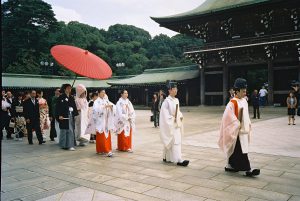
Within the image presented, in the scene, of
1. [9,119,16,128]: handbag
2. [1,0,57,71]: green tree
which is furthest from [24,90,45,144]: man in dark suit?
[1,0,57,71]: green tree

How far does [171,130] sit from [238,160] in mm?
1421

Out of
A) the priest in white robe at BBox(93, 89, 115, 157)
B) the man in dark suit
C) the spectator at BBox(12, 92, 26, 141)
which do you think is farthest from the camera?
the spectator at BBox(12, 92, 26, 141)

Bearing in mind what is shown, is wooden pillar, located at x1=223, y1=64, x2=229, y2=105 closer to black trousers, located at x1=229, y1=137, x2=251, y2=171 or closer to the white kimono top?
the white kimono top

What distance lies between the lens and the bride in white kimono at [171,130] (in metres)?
5.74

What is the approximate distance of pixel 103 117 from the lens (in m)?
6.92

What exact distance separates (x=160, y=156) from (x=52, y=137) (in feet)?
14.6

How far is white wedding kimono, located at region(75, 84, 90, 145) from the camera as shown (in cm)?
831

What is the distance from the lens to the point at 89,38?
1795 inches

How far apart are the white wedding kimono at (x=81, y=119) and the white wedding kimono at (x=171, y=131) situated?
3.21 metres

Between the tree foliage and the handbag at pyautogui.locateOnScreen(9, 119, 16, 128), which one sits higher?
the tree foliage

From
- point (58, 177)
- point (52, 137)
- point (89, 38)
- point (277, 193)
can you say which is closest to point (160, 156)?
point (58, 177)

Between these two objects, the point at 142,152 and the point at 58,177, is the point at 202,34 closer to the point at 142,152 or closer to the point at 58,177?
the point at 142,152

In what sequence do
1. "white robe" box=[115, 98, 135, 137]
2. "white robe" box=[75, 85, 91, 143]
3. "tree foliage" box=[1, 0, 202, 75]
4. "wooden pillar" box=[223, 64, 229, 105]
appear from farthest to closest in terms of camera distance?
"tree foliage" box=[1, 0, 202, 75]
"wooden pillar" box=[223, 64, 229, 105]
"white robe" box=[75, 85, 91, 143]
"white robe" box=[115, 98, 135, 137]

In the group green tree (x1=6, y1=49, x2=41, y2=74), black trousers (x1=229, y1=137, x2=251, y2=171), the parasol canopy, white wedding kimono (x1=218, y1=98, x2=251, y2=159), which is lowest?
black trousers (x1=229, y1=137, x2=251, y2=171)
